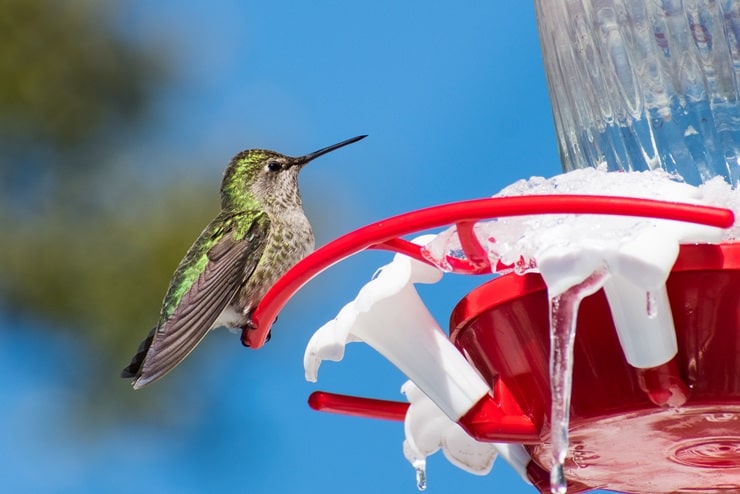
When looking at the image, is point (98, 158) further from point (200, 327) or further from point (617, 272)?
point (617, 272)

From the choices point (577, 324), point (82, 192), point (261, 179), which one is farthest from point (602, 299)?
point (82, 192)

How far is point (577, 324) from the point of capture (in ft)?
8.07

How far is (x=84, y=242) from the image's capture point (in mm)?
9875

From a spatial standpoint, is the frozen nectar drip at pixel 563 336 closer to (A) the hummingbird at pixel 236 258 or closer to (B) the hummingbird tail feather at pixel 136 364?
(A) the hummingbird at pixel 236 258

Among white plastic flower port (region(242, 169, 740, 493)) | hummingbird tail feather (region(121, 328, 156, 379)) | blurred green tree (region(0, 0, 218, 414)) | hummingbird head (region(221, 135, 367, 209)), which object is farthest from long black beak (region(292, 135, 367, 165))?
blurred green tree (region(0, 0, 218, 414))

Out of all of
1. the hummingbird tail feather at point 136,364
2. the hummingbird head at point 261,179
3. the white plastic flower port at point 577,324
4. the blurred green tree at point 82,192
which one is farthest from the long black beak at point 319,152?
the blurred green tree at point 82,192

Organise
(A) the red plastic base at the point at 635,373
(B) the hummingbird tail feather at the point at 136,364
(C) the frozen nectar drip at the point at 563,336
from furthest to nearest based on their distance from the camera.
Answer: (B) the hummingbird tail feather at the point at 136,364 < (A) the red plastic base at the point at 635,373 < (C) the frozen nectar drip at the point at 563,336

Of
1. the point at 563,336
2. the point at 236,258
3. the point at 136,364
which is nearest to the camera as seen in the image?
the point at 563,336

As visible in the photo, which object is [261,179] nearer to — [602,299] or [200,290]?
[200,290]

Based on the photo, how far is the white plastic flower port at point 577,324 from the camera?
2199mm

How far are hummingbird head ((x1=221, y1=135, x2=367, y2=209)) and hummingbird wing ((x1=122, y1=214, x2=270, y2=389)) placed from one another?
201 millimetres

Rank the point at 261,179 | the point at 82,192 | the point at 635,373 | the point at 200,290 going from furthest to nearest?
1. the point at 82,192
2. the point at 261,179
3. the point at 200,290
4. the point at 635,373

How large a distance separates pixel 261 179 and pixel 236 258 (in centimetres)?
76

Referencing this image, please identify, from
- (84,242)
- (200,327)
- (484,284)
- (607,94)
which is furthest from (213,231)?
(84,242)
